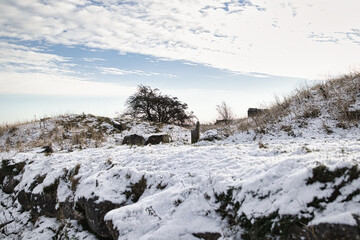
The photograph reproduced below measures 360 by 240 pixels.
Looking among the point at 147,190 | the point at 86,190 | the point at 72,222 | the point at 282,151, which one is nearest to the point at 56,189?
the point at 72,222

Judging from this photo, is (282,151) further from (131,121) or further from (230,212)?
(131,121)

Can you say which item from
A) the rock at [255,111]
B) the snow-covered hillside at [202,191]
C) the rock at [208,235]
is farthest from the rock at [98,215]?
the rock at [255,111]

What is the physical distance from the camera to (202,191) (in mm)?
3006

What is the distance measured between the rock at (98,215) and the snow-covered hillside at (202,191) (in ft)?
0.05

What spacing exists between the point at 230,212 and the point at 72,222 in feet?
10.8

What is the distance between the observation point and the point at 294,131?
7055 millimetres

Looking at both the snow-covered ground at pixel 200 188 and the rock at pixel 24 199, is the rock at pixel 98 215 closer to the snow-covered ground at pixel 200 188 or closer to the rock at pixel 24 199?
the snow-covered ground at pixel 200 188

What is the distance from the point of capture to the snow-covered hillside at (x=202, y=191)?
2.12 meters

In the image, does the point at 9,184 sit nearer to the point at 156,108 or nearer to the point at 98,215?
the point at 98,215

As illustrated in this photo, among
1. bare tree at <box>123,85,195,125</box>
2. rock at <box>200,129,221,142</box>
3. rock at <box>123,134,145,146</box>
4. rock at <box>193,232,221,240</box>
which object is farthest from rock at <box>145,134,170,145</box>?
bare tree at <box>123,85,195,125</box>

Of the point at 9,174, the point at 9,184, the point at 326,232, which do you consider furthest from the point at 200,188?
the point at 9,174

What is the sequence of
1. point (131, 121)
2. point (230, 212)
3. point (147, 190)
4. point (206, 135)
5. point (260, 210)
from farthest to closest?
point (131, 121) < point (206, 135) < point (147, 190) < point (230, 212) < point (260, 210)

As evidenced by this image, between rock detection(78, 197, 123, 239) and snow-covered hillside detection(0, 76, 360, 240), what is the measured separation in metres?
0.02

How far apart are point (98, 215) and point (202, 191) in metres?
1.87
